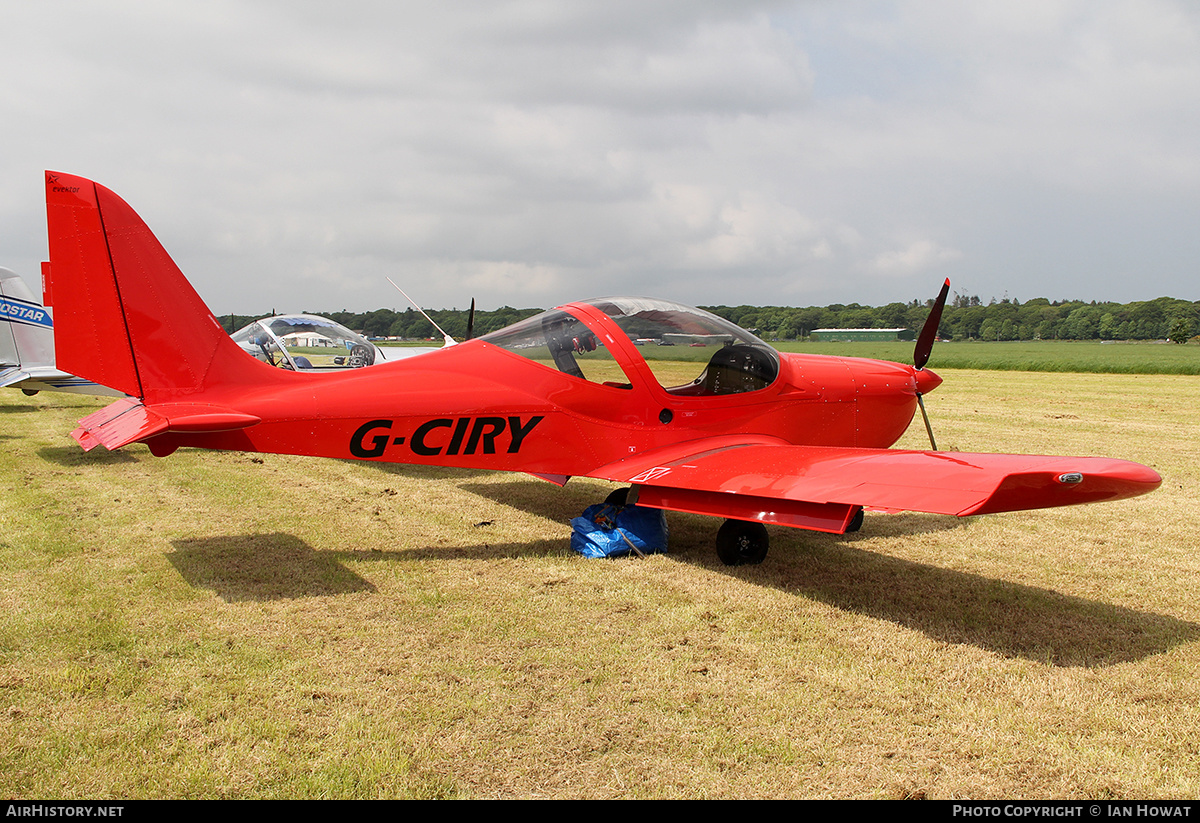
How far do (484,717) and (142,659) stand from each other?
1818 millimetres

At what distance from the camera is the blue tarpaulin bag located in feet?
18.7

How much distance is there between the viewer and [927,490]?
13.8 ft

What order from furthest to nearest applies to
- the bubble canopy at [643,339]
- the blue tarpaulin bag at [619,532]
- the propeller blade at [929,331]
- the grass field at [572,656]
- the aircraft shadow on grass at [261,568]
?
1. the propeller blade at [929,331]
2. the bubble canopy at [643,339]
3. the blue tarpaulin bag at [619,532]
4. the aircraft shadow on grass at [261,568]
5. the grass field at [572,656]

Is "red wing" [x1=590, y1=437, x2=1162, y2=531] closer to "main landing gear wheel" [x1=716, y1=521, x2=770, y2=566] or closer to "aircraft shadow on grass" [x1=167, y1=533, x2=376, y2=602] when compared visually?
"main landing gear wheel" [x1=716, y1=521, x2=770, y2=566]

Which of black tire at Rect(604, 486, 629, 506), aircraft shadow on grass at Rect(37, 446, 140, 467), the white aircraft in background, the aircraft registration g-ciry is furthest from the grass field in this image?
the white aircraft in background

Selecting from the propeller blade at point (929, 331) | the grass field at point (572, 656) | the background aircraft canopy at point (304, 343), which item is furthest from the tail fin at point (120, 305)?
the propeller blade at point (929, 331)

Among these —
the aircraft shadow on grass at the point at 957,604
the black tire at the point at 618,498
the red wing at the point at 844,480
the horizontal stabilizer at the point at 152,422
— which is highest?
the horizontal stabilizer at the point at 152,422

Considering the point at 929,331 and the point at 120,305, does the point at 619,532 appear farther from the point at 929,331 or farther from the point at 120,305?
the point at 929,331

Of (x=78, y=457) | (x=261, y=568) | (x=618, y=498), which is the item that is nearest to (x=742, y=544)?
(x=618, y=498)

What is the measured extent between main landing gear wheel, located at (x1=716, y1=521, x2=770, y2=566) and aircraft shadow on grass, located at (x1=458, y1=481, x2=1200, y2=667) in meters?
0.09

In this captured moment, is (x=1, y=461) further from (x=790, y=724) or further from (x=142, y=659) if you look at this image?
(x=790, y=724)

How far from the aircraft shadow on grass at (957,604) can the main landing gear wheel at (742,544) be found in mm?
93

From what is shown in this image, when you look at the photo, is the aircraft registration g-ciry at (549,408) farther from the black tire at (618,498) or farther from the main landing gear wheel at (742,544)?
the black tire at (618,498)

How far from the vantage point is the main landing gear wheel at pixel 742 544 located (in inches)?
220
